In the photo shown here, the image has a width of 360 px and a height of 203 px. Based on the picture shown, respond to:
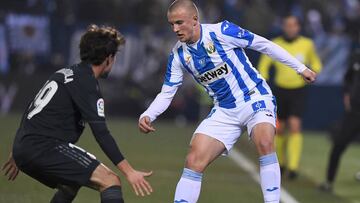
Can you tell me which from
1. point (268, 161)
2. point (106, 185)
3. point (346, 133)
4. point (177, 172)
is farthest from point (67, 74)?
point (177, 172)

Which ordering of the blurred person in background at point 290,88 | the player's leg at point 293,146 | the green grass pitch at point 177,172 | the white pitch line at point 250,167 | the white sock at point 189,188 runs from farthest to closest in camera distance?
the blurred person in background at point 290,88 < the player's leg at point 293,146 < the white pitch line at point 250,167 < the green grass pitch at point 177,172 < the white sock at point 189,188

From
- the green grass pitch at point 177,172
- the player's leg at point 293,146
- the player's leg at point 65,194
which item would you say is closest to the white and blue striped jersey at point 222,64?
the player's leg at point 65,194

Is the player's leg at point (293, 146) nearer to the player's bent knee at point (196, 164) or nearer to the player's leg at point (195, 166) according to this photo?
the player's leg at point (195, 166)

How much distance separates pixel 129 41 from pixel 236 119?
14.7 metres

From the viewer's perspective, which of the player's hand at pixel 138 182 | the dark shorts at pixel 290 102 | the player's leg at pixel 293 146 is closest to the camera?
the player's hand at pixel 138 182

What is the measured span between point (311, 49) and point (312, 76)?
19.2ft

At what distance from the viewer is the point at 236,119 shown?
333 inches

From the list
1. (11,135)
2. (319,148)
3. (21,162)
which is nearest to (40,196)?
(21,162)

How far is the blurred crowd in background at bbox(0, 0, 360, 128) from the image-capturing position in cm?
2220

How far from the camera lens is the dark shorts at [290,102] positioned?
1398 centimetres

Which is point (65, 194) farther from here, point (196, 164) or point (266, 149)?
point (266, 149)

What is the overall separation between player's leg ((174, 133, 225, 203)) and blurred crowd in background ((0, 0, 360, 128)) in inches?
543

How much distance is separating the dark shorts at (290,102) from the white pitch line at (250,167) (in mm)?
959

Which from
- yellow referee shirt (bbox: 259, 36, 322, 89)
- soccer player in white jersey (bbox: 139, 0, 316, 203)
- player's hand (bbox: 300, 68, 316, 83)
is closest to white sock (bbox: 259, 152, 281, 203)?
soccer player in white jersey (bbox: 139, 0, 316, 203)
